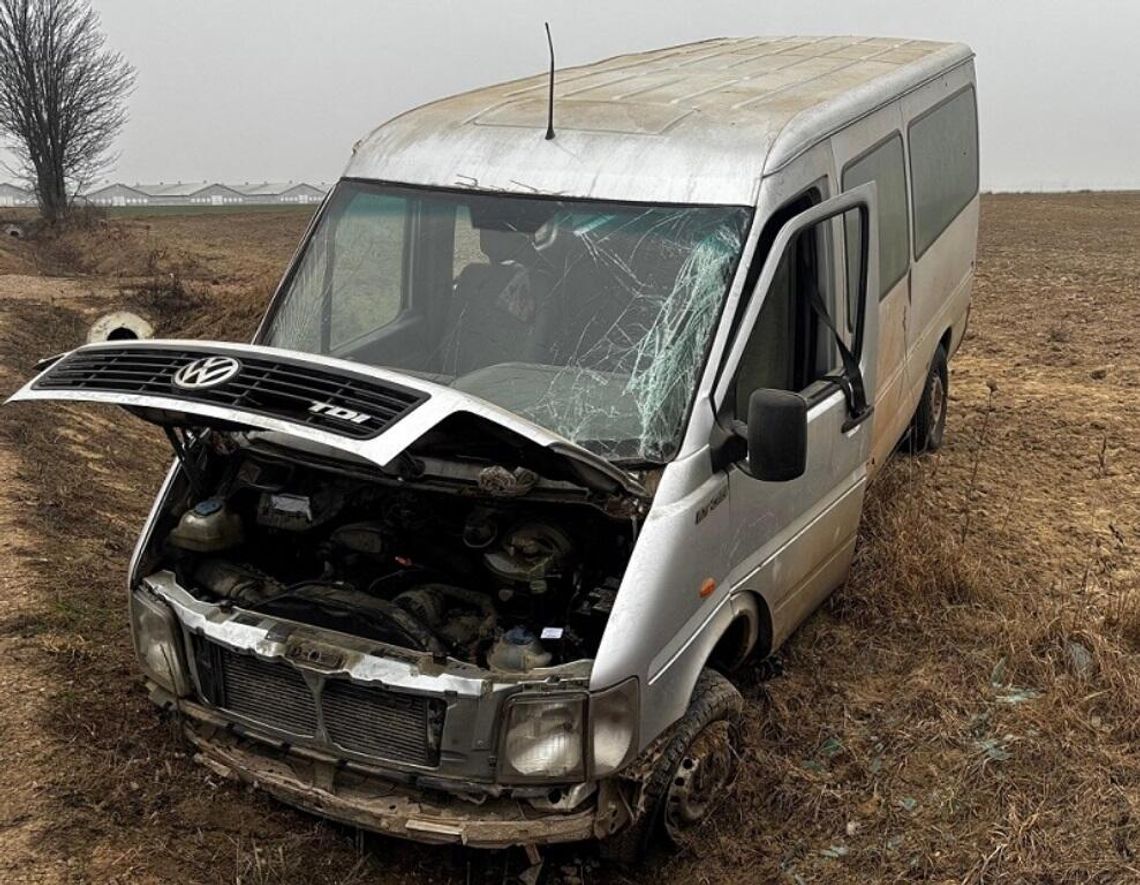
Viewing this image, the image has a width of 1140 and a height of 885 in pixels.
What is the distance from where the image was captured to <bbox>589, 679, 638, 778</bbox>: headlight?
364 centimetres

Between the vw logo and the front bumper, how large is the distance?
1312mm

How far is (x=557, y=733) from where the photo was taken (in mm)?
3650

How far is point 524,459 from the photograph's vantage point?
4.11 metres

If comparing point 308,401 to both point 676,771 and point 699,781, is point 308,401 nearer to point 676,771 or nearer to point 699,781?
point 676,771

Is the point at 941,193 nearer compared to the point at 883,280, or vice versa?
the point at 883,280

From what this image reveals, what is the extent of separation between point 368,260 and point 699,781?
256 cm

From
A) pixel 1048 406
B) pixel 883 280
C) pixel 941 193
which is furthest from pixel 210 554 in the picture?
pixel 1048 406

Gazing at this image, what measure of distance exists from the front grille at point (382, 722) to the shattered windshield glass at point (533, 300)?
108 cm

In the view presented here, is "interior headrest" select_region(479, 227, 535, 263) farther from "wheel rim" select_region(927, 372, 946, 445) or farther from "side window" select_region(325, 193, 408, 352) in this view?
"wheel rim" select_region(927, 372, 946, 445)

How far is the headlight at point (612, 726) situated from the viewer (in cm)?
364

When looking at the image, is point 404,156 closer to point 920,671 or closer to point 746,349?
point 746,349

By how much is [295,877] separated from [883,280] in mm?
4009

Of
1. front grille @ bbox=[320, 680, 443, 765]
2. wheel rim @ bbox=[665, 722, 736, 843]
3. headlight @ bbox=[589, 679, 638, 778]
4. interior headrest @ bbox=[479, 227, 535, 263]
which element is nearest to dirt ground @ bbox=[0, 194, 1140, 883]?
wheel rim @ bbox=[665, 722, 736, 843]

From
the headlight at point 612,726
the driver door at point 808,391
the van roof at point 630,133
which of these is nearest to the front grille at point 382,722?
the headlight at point 612,726
